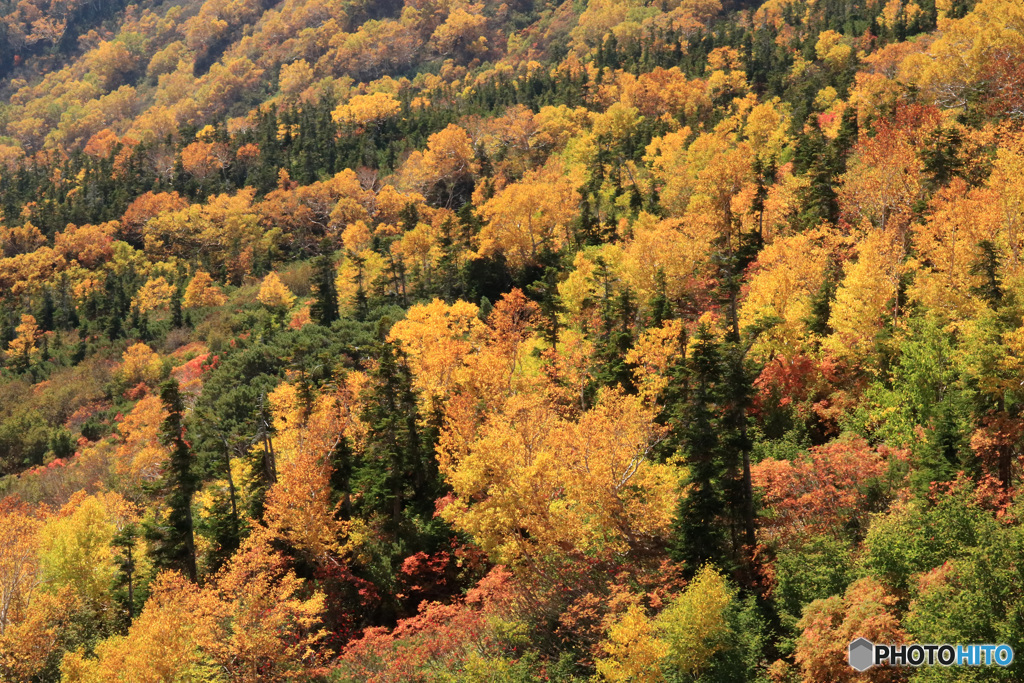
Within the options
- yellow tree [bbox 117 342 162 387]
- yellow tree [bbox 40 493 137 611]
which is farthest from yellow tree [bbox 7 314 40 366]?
yellow tree [bbox 40 493 137 611]

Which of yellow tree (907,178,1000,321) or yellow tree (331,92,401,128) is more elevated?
yellow tree (331,92,401,128)

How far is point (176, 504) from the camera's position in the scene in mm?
45750

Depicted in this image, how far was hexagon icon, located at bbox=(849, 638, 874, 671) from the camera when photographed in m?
25.5

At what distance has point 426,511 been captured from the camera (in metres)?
50.1

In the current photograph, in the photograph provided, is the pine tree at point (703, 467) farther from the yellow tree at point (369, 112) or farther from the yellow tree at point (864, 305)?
the yellow tree at point (369, 112)

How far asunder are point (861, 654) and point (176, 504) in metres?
37.8

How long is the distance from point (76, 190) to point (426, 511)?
140 meters

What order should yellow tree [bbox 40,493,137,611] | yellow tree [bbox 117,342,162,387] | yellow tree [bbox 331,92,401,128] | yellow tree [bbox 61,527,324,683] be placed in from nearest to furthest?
yellow tree [bbox 61,527,324,683]
yellow tree [bbox 40,493,137,611]
yellow tree [bbox 117,342,162,387]
yellow tree [bbox 331,92,401,128]

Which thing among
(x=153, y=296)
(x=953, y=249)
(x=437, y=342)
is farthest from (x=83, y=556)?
(x=153, y=296)

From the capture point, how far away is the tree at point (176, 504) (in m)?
45.4

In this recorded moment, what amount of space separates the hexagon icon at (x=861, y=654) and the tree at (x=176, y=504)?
1448 inches

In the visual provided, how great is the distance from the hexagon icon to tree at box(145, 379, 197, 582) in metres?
36.8

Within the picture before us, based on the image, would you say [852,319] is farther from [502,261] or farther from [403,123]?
[403,123]

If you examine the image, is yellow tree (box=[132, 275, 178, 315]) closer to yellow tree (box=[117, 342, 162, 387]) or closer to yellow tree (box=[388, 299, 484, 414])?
yellow tree (box=[117, 342, 162, 387])
